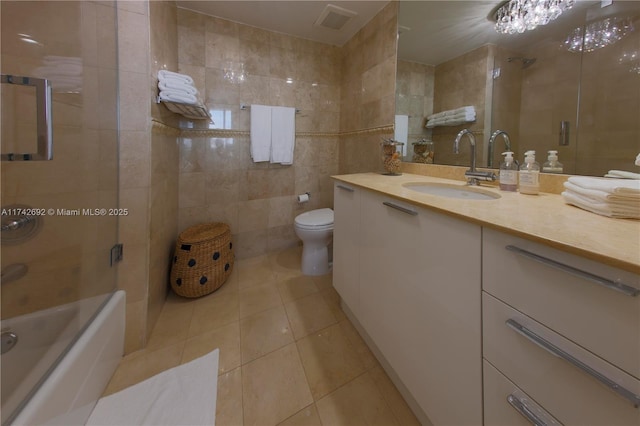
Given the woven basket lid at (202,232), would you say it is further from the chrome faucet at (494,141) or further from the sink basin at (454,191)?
the chrome faucet at (494,141)

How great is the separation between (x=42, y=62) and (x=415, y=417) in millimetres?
1979

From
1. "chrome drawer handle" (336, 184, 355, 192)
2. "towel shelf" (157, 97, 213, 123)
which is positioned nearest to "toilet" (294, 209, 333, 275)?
"chrome drawer handle" (336, 184, 355, 192)

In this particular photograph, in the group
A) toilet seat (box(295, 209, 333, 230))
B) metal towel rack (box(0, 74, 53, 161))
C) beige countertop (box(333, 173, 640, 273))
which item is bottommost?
toilet seat (box(295, 209, 333, 230))

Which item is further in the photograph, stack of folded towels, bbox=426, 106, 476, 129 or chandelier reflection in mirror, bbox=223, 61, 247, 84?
chandelier reflection in mirror, bbox=223, 61, 247, 84

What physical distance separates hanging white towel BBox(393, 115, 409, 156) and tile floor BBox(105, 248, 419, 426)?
1.23m

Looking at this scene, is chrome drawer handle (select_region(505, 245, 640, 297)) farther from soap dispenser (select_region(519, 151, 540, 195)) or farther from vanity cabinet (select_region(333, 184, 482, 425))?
soap dispenser (select_region(519, 151, 540, 195))

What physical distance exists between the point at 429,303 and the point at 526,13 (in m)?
1.35

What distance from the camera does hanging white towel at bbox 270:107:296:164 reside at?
217 centimetres

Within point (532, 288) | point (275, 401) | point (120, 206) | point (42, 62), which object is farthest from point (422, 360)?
point (42, 62)

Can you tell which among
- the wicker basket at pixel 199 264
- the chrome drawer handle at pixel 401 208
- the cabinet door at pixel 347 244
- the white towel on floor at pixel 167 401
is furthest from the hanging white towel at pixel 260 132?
the white towel on floor at pixel 167 401

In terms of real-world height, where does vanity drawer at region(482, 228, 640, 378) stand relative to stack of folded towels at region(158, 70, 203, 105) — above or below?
below

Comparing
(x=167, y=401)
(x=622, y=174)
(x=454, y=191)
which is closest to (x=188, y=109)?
(x=167, y=401)

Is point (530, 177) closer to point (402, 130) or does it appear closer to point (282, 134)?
point (402, 130)

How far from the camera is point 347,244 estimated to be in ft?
4.36
